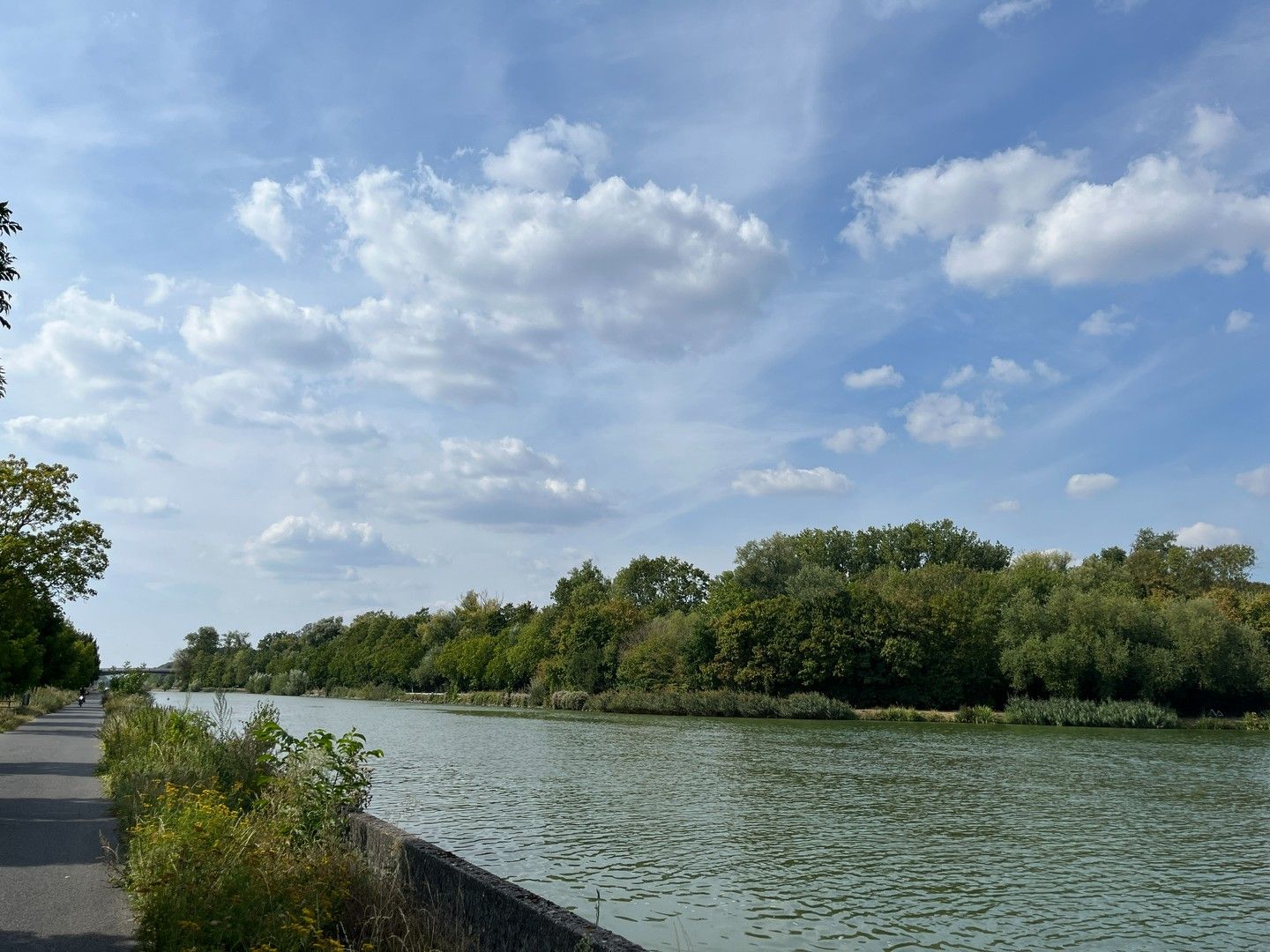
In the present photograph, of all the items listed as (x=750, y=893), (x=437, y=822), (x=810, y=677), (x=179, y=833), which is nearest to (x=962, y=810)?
(x=750, y=893)

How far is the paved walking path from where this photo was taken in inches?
295

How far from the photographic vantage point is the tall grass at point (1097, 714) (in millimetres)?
53625

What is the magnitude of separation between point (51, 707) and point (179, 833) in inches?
2292

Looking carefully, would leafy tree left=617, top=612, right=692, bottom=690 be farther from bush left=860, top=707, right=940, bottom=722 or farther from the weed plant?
the weed plant

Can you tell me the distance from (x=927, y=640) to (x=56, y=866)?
2470 inches

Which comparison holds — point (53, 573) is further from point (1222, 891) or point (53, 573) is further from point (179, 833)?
point (1222, 891)

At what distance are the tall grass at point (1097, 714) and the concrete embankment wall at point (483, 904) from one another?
54170 mm

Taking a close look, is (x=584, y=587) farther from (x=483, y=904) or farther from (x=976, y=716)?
(x=483, y=904)

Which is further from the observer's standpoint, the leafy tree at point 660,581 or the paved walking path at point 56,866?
the leafy tree at point 660,581

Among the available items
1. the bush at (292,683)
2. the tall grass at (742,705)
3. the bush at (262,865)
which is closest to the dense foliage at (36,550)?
the bush at (262,865)

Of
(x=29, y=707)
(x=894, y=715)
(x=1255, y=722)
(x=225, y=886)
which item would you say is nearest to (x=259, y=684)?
(x=29, y=707)

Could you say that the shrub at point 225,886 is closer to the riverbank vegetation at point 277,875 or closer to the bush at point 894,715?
the riverbank vegetation at point 277,875

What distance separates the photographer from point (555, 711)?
235 ft

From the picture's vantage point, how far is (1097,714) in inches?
2105
